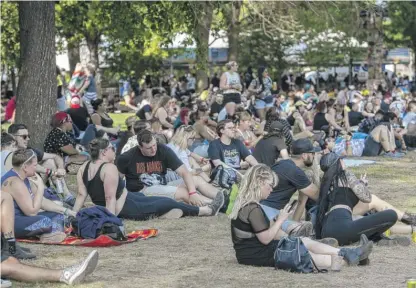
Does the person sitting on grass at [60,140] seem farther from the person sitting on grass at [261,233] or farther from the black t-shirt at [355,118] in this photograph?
the black t-shirt at [355,118]

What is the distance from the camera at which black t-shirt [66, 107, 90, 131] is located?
19.2 metres

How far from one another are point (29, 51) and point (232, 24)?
933 inches

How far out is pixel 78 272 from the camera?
8289 millimetres

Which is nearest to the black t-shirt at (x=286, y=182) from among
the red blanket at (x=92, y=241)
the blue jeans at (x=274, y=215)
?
the blue jeans at (x=274, y=215)

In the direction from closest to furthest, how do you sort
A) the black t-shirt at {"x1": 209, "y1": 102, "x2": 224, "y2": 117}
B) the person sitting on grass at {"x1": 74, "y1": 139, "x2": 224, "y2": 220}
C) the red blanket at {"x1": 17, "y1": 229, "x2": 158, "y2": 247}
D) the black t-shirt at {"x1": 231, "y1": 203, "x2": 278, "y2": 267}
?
the black t-shirt at {"x1": 231, "y1": 203, "x2": 278, "y2": 267}, the red blanket at {"x1": 17, "y1": 229, "x2": 158, "y2": 247}, the person sitting on grass at {"x1": 74, "y1": 139, "x2": 224, "y2": 220}, the black t-shirt at {"x1": 209, "y1": 102, "x2": 224, "y2": 117}

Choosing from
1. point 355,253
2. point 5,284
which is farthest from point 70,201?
point 355,253

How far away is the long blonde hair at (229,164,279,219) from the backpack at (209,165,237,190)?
187 inches

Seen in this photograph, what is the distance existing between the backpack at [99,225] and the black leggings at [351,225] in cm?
221

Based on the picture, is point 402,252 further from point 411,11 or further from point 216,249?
point 411,11

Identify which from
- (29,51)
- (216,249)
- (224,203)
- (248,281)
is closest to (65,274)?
(248,281)

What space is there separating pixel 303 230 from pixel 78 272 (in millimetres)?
2795

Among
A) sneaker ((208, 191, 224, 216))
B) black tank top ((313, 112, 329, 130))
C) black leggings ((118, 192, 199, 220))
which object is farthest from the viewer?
black tank top ((313, 112, 329, 130))

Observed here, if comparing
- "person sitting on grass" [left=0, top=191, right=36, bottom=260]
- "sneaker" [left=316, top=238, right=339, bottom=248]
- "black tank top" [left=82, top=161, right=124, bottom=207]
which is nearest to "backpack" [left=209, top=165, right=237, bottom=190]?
"black tank top" [left=82, top=161, right=124, bottom=207]

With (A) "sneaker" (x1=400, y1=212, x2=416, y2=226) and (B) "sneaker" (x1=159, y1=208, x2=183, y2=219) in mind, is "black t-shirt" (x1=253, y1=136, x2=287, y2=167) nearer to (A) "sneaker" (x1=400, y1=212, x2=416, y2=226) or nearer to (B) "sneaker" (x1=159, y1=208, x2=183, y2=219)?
(B) "sneaker" (x1=159, y1=208, x2=183, y2=219)
